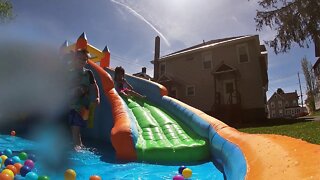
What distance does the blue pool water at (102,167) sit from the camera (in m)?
3.22

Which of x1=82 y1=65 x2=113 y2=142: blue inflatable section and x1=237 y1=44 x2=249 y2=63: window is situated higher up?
x1=237 y1=44 x2=249 y2=63: window

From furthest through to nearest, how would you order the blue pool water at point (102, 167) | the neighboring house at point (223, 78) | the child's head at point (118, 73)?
the neighboring house at point (223, 78), the child's head at point (118, 73), the blue pool water at point (102, 167)

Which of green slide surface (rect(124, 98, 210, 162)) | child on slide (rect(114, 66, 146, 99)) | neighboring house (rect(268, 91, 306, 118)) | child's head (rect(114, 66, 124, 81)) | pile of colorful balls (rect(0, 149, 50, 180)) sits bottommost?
pile of colorful balls (rect(0, 149, 50, 180))

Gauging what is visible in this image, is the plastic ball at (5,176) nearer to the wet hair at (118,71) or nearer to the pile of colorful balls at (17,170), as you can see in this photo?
the pile of colorful balls at (17,170)

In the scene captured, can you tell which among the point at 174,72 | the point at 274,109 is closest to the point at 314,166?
the point at 174,72

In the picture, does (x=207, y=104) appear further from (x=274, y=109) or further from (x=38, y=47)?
(x=274, y=109)

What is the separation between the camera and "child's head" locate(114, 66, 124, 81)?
774 centimetres

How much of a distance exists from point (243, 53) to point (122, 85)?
12.8 meters

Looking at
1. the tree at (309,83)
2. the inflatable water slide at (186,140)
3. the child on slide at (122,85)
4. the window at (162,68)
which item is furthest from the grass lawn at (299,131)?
the tree at (309,83)

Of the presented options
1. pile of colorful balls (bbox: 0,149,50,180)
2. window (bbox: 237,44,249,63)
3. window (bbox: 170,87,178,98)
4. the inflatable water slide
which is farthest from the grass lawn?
window (bbox: 170,87,178,98)

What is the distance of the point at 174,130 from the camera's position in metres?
5.21

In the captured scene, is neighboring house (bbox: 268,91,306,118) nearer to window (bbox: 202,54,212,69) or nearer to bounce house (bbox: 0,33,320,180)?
window (bbox: 202,54,212,69)

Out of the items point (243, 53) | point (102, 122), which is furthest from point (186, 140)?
point (243, 53)

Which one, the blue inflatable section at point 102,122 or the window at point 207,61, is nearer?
the blue inflatable section at point 102,122
